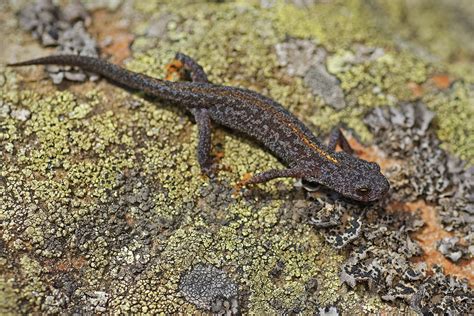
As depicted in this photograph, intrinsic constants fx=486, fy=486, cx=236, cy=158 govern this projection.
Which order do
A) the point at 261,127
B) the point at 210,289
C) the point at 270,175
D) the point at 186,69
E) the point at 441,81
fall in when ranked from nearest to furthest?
1. the point at 210,289
2. the point at 270,175
3. the point at 261,127
4. the point at 186,69
5. the point at 441,81

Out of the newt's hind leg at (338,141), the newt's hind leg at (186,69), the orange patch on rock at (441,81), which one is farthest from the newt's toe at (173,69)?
the orange patch on rock at (441,81)

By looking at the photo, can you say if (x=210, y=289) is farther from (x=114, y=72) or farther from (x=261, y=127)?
(x=114, y=72)

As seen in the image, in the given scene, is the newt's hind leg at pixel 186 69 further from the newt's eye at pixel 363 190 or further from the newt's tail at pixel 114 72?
the newt's eye at pixel 363 190

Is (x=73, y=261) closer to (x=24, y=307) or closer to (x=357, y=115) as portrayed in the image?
(x=24, y=307)

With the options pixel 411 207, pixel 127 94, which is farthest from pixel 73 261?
pixel 411 207

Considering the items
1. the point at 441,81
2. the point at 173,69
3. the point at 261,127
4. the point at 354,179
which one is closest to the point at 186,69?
the point at 173,69

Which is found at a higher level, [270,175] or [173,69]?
[173,69]

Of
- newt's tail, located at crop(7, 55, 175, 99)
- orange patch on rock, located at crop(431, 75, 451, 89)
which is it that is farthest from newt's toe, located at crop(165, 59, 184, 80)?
orange patch on rock, located at crop(431, 75, 451, 89)
